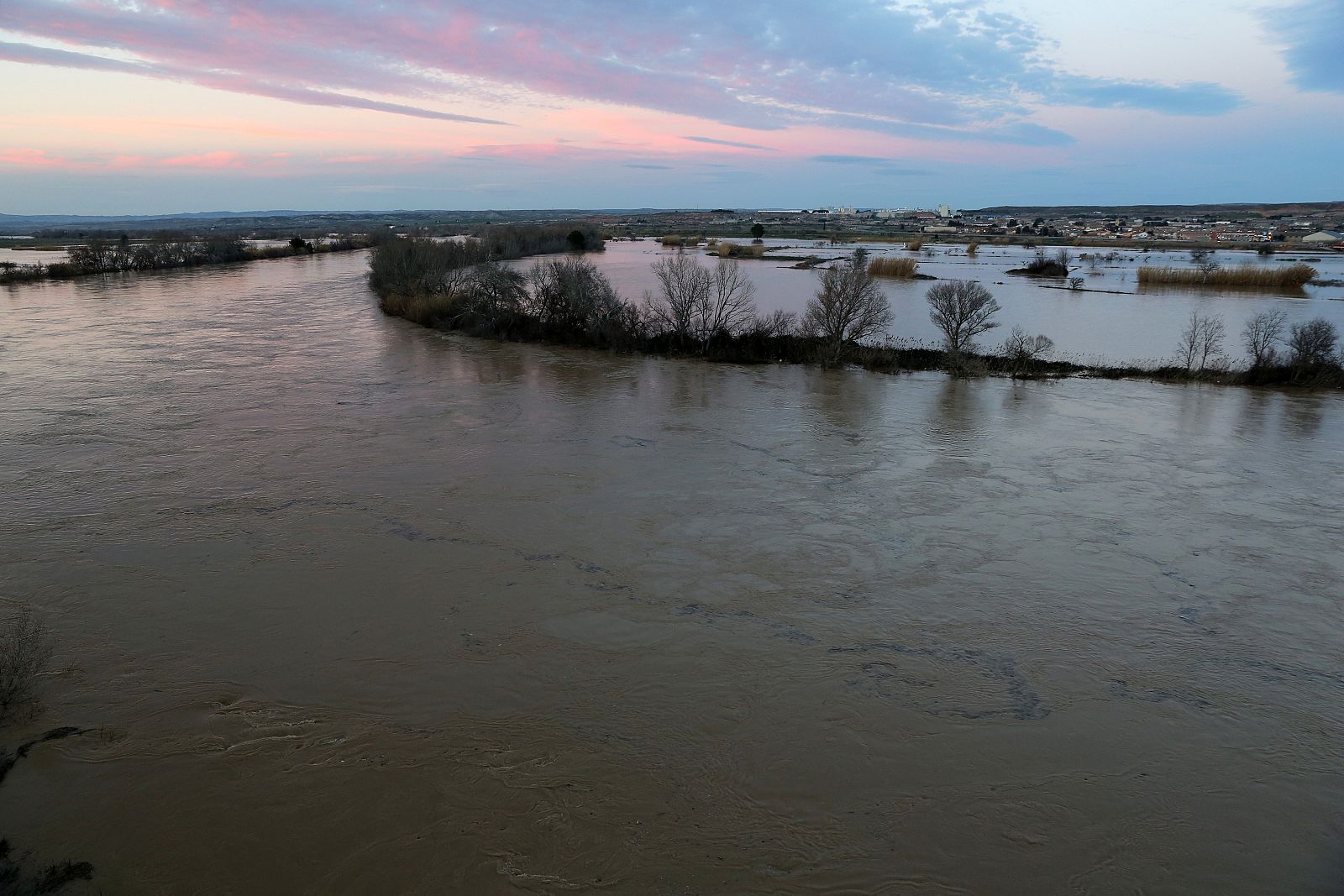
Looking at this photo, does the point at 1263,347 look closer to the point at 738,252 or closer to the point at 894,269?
the point at 894,269

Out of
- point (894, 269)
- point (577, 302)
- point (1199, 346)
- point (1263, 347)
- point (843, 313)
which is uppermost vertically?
point (894, 269)

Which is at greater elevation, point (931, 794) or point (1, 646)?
point (1, 646)

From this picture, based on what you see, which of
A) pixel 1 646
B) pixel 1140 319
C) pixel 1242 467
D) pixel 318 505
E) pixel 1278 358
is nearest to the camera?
pixel 1 646

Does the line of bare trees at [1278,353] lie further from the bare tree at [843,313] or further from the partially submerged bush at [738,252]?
the partially submerged bush at [738,252]

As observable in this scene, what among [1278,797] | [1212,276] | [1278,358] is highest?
[1212,276]

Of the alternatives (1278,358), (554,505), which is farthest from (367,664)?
(1278,358)

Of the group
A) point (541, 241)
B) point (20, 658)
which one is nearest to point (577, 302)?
point (20, 658)

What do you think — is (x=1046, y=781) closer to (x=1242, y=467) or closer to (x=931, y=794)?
(x=931, y=794)

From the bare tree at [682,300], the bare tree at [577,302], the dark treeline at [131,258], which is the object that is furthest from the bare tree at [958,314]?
the dark treeline at [131,258]
